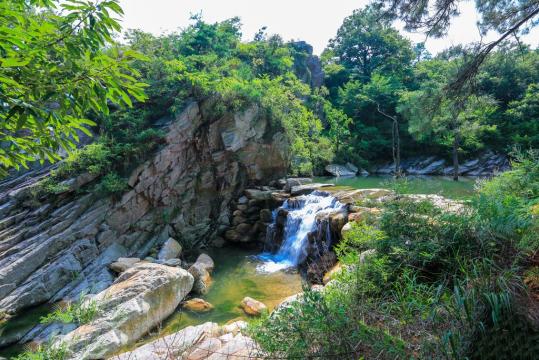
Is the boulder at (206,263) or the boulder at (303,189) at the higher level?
the boulder at (303,189)

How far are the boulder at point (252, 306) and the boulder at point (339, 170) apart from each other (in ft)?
52.5

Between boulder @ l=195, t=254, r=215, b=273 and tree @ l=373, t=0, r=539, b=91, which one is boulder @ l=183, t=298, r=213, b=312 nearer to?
boulder @ l=195, t=254, r=215, b=273

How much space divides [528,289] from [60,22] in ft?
10.9

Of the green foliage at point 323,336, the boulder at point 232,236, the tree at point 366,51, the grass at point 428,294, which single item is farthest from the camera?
the tree at point 366,51

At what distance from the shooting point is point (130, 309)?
4.78 m

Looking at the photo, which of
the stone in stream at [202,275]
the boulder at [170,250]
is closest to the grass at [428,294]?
the stone in stream at [202,275]

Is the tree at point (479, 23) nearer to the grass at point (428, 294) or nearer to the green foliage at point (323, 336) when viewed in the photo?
the grass at point (428, 294)

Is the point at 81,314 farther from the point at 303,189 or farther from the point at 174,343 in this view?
the point at 303,189

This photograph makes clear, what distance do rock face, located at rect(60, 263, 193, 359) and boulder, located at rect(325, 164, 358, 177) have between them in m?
16.2

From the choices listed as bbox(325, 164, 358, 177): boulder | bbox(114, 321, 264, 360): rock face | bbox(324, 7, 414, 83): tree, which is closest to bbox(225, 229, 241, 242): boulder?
bbox(114, 321, 264, 360): rock face

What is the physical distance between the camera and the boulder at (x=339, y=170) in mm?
21062

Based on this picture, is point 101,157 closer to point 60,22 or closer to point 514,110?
point 60,22

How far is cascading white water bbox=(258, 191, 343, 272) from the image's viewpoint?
27.0 ft

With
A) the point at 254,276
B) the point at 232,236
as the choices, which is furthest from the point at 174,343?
the point at 232,236
